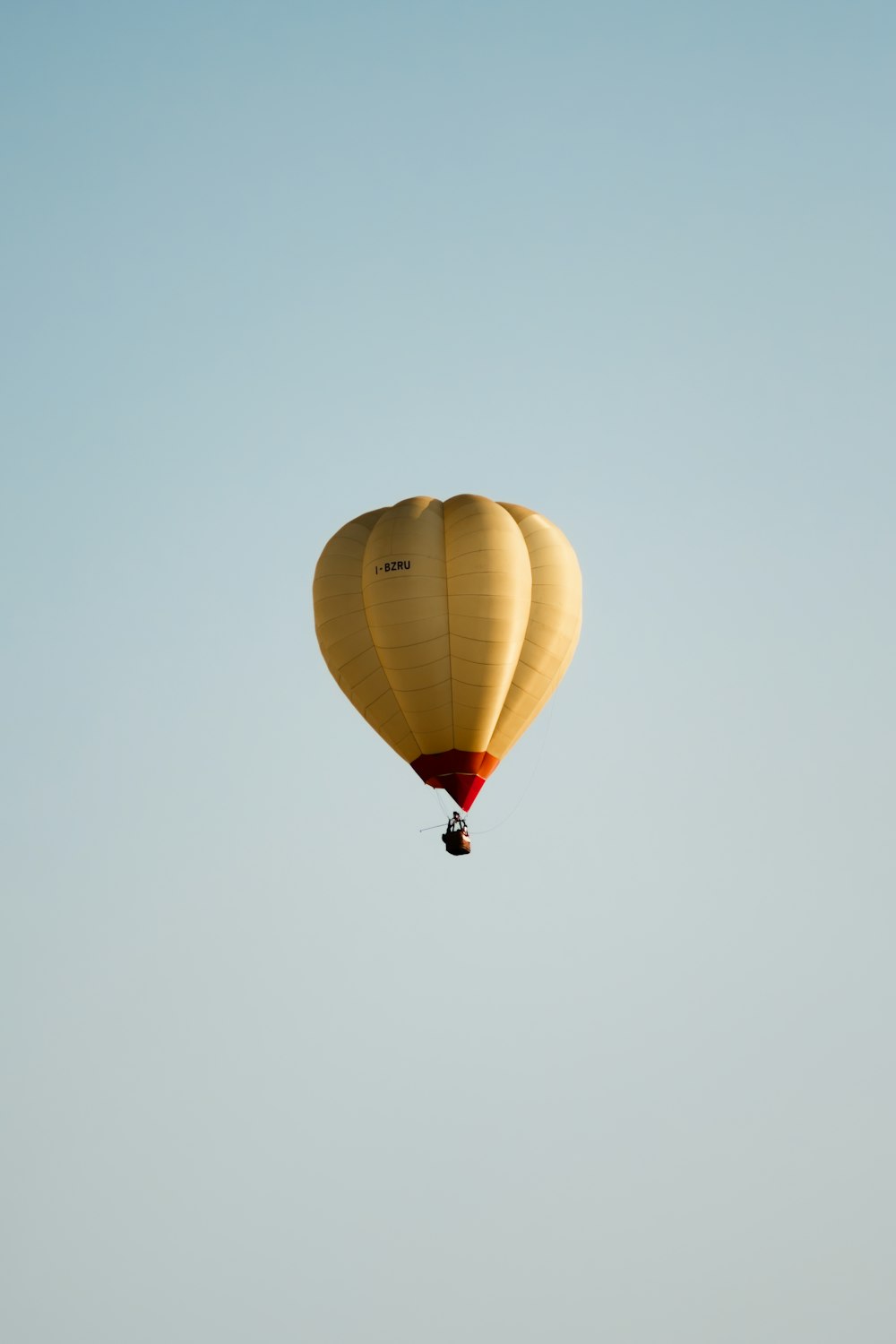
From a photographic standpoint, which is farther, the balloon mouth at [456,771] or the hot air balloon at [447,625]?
the balloon mouth at [456,771]

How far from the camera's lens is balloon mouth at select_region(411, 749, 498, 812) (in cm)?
6025

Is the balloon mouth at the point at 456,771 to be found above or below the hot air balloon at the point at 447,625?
below

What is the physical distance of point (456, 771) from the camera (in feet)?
198

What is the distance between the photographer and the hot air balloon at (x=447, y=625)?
59.4 meters

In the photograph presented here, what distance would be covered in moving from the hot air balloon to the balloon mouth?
0.10 feet

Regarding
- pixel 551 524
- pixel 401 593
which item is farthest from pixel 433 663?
pixel 551 524

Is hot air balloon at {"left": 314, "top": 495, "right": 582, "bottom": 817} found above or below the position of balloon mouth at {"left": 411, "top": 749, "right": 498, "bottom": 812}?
above

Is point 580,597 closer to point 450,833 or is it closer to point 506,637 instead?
point 506,637

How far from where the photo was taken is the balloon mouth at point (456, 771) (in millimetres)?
60250

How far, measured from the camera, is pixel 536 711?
61.9 m

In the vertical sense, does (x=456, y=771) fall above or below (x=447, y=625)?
below

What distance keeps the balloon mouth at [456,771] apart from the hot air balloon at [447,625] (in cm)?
3

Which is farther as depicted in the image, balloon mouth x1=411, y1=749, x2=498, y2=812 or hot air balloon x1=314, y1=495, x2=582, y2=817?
balloon mouth x1=411, y1=749, x2=498, y2=812

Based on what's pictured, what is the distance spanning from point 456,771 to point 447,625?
379cm
